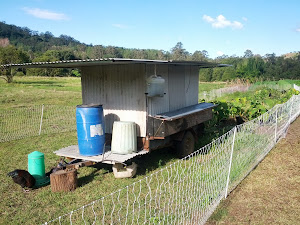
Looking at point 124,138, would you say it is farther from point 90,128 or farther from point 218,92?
point 218,92

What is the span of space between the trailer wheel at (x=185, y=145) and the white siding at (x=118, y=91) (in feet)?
4.38

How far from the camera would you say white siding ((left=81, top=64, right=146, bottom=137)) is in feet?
20.2

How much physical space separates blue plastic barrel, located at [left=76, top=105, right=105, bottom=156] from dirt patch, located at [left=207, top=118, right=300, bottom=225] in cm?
284

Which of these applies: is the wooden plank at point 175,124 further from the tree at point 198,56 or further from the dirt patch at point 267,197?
the tree at point 198,56

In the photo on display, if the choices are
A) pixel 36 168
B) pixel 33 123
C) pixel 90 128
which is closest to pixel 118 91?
pixel 90 128

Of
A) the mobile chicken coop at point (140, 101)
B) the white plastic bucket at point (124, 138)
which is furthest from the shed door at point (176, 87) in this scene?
the white plastic bucket at point (124, 138)

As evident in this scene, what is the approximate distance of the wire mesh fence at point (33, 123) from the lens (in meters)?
10.1

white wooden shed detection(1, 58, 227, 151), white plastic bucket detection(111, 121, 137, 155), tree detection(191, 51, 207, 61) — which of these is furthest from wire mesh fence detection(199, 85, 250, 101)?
tree detection(191, 51, 207, 61)

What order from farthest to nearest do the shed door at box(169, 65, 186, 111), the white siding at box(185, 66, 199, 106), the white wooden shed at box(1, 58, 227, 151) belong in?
1. the white siding at box(185, 66, 199, 106)
2. the shed door at box(169, 65, 186, 111)
3. the white wooden shed at box(1, 58, 227, 151)

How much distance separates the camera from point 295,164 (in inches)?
265

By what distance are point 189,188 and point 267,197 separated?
1.94 metres

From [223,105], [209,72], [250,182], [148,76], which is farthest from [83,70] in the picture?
[209,72]

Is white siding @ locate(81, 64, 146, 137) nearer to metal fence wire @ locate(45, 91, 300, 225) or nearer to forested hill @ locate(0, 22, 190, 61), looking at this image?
metal fence wire @ locate(45, 91, 300, 225)

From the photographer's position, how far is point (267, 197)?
4984mm
